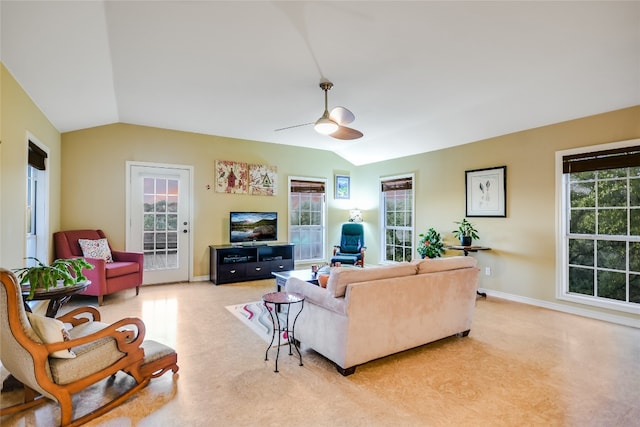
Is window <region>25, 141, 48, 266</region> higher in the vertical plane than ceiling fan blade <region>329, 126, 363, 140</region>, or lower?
lower

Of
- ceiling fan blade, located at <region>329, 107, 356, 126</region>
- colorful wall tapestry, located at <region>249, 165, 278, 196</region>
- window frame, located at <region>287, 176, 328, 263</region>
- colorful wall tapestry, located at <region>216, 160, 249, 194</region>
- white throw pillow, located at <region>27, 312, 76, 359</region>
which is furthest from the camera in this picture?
window frame, located at <region>287, 176, 328, 263</region>

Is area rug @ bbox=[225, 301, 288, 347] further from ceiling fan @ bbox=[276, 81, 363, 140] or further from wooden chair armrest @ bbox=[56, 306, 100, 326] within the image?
ceiling fan @ bbox=[276, 81, 363, 140]

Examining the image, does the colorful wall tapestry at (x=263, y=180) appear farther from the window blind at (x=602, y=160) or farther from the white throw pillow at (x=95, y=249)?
the window blind at (x=602, y=160)

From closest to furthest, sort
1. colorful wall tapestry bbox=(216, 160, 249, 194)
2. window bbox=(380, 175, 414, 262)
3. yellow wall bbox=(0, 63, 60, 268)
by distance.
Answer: yellow wall bbox=(0, 63, 60, 268) < colorful wall tapestry bbox=(216, 160, 249, 194) < window bbox=(380, 175, 414, 262)

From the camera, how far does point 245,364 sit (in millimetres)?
2686

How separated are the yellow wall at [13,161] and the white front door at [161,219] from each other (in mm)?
1779

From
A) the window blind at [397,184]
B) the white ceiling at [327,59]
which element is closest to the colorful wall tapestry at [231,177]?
the white ceiling at [327,59]

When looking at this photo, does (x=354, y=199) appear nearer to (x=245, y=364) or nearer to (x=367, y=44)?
(x=367, y=44)

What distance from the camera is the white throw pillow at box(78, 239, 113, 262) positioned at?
4.67 m

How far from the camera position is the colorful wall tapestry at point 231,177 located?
6.05m

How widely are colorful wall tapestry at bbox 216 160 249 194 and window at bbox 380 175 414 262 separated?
2848mm

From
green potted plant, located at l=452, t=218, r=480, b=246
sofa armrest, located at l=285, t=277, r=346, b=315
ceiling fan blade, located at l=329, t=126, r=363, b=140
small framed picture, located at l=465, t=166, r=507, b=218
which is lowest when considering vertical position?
sofa armrest, located at l=285, t=277, r=346, b=315

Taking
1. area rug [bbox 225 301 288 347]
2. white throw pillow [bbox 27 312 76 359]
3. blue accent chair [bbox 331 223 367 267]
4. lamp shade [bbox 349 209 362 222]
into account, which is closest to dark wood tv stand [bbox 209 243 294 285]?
blue accent chair [bbox 331 223 367 267]

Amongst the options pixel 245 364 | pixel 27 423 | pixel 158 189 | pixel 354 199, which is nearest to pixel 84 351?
pixel 27 423
